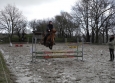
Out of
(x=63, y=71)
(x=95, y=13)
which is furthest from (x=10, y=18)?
(x=63, y=71)

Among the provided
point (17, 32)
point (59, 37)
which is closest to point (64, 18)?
point (59, 37)

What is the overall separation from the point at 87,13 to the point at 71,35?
1965cm

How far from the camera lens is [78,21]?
55.5 m

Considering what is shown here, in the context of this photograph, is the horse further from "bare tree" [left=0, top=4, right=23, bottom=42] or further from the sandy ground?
"bare tree" [left=0, top=4, right=23, bottom=42]

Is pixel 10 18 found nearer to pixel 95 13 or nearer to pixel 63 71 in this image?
pixel 95 13

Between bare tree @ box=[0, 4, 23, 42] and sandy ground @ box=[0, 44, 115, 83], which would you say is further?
bare tree @ box=[0, 4, 23, 42]

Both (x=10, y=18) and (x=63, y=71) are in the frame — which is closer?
(x=63, y=71)

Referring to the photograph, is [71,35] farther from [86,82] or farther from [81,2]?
[86,82]

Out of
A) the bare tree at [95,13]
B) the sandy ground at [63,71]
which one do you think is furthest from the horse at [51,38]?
the bare tree at [95,13]

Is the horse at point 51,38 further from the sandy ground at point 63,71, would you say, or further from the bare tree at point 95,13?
the bare tree at point 95,13

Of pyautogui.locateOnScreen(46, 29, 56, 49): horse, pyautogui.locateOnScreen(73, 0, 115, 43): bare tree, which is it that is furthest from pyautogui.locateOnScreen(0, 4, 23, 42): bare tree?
pyautogui.locateOnScreen(46, 29, 56, 49): horse

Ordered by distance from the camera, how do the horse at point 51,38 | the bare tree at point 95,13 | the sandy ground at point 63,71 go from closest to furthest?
the sandy ground at point 63,71 → the horse at point 51,38 → the bare tree at point 95,13

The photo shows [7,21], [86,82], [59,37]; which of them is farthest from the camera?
[59,37]

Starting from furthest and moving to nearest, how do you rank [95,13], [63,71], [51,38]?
[95,13]
[51,38]
[63,71]
